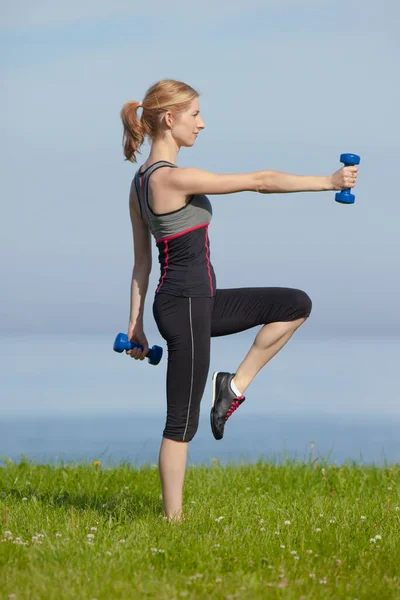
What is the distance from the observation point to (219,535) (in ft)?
19.1

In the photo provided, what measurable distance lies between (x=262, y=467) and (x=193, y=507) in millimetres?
2326

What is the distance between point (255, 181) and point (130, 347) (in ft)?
5.52

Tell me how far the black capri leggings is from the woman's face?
A: 115cm

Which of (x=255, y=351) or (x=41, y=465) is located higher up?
(x=255, y=351)

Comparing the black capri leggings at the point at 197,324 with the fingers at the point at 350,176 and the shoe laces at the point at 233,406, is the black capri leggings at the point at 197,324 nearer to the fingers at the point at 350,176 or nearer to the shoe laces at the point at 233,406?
the shoe laces at the point at 233,406

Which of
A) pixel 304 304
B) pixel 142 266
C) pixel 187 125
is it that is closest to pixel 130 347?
pixel 142 266

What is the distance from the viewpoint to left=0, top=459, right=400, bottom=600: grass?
186 inches

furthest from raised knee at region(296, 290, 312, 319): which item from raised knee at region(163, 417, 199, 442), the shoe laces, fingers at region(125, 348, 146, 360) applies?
fingers at region(125, 348, 146, 360)

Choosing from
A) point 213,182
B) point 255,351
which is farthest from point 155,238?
point 255,351

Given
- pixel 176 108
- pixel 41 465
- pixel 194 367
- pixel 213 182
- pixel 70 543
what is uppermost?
pixel 176 108

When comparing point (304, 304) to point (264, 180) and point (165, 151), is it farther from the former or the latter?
point (165, 151)

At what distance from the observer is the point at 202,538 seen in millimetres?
5688

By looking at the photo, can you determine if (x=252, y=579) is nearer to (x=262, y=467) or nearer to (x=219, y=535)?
(x=219, y=535)

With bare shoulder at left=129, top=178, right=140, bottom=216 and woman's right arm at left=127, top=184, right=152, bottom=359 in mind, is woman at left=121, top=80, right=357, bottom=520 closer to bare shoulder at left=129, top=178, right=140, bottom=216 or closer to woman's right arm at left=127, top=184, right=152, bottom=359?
bare shoulder at left=129, top=178, right=140, bottom=216
